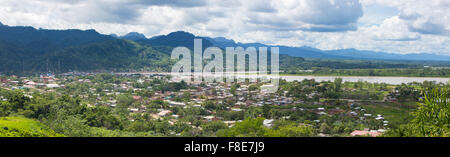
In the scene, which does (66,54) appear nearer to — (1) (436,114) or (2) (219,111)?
(2) (219,111)

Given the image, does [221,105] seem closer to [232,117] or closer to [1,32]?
[232,117]

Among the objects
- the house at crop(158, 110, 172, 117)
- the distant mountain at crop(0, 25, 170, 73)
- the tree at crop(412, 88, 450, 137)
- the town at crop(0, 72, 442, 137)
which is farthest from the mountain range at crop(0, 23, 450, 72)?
the tree at crop(412, 88, 450, 137)

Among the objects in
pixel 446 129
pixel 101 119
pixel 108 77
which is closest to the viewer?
pixel 446 129

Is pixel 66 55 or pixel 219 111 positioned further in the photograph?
pixel 66 55

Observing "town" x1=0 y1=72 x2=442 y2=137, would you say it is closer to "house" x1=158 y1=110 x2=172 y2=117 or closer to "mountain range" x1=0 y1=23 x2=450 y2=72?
"house" x1=158 y1=110 x2=172 y2=117

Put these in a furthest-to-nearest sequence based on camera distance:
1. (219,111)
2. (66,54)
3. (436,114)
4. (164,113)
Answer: (66,54) < (219,111) < (164,113) < (436,114)

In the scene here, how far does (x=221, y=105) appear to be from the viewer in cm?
1877

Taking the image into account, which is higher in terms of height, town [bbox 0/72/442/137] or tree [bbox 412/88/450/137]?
tree [bbox 412/88/450/137]

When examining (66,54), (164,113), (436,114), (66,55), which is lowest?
(164,113)

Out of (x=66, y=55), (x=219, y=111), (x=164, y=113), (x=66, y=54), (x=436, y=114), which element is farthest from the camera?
(x=66, y=54)

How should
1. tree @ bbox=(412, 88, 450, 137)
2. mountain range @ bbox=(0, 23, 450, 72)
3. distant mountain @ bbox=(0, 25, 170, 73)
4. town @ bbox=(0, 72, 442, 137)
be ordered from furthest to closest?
mountain range @ bbox=(0, 23, 450, 72) → distant mountain @ bbox=(0, 25, 170, 73) → town @ bbox=(0, 72, 442, 137) → tree @ bbox=(412, 88, 450, 137)

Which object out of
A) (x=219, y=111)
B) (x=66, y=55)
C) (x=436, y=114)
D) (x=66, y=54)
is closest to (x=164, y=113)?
(x=219, y=111)
